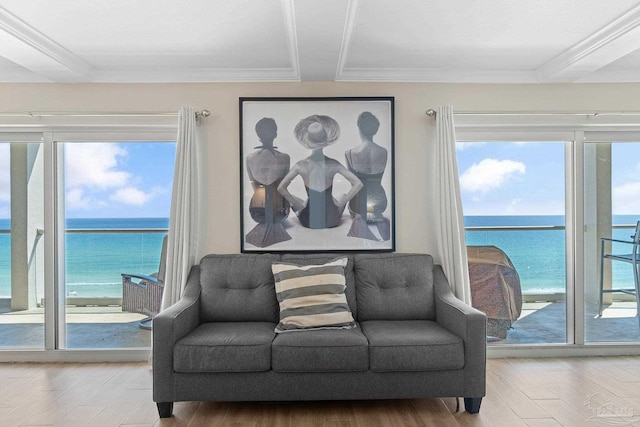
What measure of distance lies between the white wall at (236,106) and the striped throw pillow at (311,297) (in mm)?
782

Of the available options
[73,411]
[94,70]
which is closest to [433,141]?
[94,70]

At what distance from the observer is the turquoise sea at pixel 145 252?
15.0 ft

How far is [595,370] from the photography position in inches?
164

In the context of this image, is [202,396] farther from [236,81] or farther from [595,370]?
[595,370]

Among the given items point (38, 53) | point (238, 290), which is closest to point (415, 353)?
point (238, 290)

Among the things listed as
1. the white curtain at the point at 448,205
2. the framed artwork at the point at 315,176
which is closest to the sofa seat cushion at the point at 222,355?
the framed artwork at the point at 315,176

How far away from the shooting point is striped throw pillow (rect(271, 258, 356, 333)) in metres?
3.67

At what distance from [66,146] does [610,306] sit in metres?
4.90

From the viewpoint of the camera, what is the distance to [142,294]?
460 cm

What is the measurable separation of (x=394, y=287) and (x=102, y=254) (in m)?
2.50

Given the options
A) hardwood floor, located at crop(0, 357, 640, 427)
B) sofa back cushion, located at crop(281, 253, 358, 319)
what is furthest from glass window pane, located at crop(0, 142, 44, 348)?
sofa back cushion, located at crop(281, 253, 358, 319)

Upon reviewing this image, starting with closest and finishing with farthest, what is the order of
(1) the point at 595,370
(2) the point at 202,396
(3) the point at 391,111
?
1. (2) the point at 202,396
2. (1) the point at 595,370
3. (3) the point at 391,111

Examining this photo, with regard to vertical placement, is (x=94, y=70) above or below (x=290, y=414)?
above

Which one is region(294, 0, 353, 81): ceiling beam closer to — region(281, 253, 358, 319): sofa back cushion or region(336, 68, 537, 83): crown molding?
region(336, 68, 537, 83): crown molding
